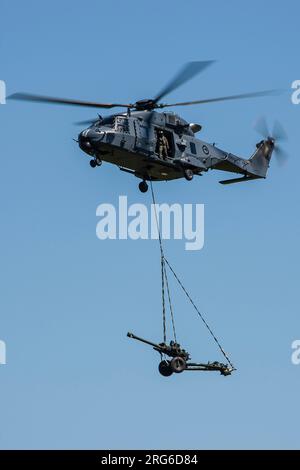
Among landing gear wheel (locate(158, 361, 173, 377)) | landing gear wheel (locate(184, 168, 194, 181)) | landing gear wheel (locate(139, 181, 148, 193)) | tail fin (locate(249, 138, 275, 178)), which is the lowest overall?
landing gear wheel (locate(158, 361, 173, 377))

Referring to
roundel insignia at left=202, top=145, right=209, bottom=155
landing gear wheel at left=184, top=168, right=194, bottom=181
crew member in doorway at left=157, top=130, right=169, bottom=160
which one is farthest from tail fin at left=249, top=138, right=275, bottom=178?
crew member in doorway at left=157, top=130, right=169, bottom=160

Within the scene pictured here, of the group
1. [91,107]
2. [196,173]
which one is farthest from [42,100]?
[196,173]

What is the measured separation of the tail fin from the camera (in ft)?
257

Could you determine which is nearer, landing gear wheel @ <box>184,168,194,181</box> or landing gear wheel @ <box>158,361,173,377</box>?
landing gear wheel @ <box>158,361,173,377</box>

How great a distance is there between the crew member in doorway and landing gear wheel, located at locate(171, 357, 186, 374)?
8.77m

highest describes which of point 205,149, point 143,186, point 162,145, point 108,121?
point 205,149

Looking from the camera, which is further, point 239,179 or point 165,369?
point 239,179

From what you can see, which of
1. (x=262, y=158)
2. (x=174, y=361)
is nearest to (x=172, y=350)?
(x=174, y=361)

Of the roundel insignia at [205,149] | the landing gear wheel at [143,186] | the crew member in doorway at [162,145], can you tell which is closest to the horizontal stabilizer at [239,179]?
the roundel insignia at [205,149]

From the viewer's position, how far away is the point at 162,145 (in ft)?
235

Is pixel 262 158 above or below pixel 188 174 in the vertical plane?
above

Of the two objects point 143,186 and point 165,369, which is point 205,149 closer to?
point 143,186

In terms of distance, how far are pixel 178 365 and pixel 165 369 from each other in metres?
0.56

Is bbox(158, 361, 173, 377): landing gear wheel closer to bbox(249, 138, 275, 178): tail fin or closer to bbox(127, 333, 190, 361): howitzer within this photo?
bbox(127, 333, 190, 361): howitzer
